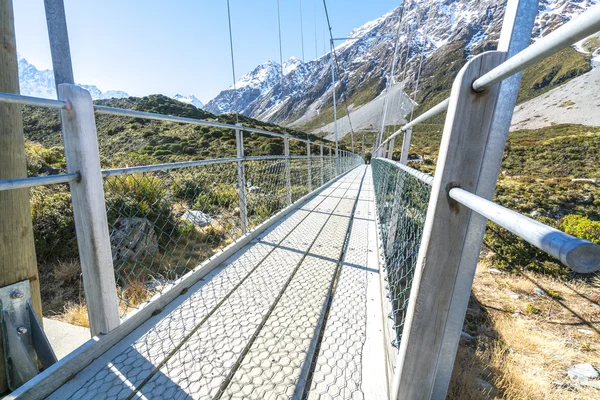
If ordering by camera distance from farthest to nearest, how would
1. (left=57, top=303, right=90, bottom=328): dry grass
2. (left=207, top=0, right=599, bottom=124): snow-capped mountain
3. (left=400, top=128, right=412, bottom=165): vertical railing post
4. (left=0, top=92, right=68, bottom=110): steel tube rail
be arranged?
(left=207, top=0, right=599, bottom=124): snow-capped mountain → (left=400, top=128, right=412, bottom=165): vertical railing post → (left=57, top=303, right=90, bottom=328): dry grass → (left=0, top=92, right=68, bottom=110): steel tube rail

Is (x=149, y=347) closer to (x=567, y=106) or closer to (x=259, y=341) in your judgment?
(x=259, y=341)

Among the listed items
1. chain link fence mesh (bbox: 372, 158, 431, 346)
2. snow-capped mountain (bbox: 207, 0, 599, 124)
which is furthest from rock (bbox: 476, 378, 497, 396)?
snow-capped mountain (bbox: 207, 0, 599, 124)

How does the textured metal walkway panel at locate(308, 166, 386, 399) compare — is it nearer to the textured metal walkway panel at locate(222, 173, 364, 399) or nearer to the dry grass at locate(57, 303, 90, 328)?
the textured metal walkway panel at locate(222, 173, 364, 399)

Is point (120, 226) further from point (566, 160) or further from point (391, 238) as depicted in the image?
point (566, 160)

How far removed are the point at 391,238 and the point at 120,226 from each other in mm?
3011

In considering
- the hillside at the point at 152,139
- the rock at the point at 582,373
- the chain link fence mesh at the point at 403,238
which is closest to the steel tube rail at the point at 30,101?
the chain link fence mesh at the point at 403,238

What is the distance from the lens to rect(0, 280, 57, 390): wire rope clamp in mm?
1096

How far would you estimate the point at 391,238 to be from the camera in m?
2.12

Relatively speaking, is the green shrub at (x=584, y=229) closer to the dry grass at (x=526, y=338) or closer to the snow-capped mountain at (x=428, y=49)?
the dry grass at (x=526, y=338)

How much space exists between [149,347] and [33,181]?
0.83 meters

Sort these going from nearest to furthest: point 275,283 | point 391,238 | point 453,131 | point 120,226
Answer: point 453,131 → point 275,283 → point 391,238 → point 120,226

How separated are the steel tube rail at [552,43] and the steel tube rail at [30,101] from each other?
4.54 feet

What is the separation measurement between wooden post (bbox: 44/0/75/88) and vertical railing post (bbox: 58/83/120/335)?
7cm

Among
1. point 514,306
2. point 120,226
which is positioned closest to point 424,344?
point 120,226
